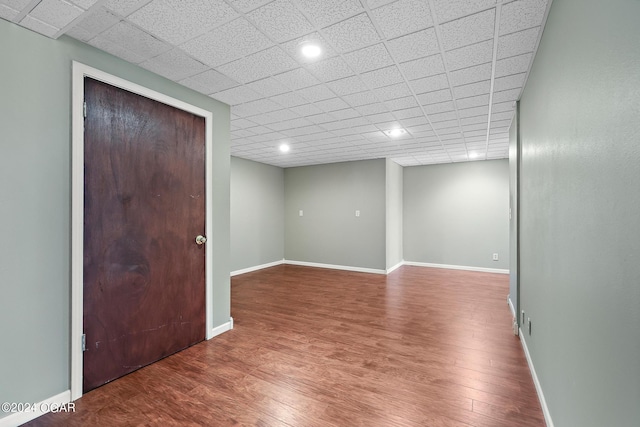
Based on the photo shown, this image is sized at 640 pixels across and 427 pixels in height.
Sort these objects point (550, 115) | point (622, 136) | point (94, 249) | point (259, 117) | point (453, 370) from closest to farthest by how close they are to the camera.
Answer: point (622, 136) → point (550, 115) → point (94, 249) → point (453, 370) → point (259, 117)

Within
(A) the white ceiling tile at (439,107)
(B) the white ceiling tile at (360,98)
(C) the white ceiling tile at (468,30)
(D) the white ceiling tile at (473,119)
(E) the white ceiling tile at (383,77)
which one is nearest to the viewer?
(C) the white ceiling tile at (468,30)

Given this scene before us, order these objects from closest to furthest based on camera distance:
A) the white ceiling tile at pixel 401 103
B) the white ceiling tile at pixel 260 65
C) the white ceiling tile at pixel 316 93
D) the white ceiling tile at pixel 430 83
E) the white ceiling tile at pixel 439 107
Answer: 1. the white ceiling tile at pixel 260 65
2. the white ceiling tile at pixel 430 83
3. the white ceiling tile at pixel 316 93
4. the white ceiling tile at pixel 401 103
5. the white ceiling tile at pixel 439 107

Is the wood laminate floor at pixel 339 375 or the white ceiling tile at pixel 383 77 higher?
the white ceiling tile at pixel 383 77

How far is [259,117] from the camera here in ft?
12.0

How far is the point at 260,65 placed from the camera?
2.39 m

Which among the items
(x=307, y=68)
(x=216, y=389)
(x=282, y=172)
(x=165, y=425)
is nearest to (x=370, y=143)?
(x=307, y=68)

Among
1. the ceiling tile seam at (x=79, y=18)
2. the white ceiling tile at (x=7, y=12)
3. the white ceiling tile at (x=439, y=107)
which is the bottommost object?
the white ceiling tile at (x=7, y=12)

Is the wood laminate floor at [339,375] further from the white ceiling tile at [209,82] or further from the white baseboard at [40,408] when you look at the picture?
the white ceiling tile at [209,82]

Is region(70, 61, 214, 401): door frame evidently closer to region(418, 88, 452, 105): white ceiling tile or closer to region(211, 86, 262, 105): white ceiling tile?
region(211, 86, 262, 105): white ceiling tile

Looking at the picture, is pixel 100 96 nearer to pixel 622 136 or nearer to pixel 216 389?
pixel 216 389

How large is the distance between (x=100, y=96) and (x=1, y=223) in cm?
105

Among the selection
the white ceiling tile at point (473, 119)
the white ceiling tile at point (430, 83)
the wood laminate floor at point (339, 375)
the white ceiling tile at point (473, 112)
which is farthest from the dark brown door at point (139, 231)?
the white ceiling tile at point (473, 119)

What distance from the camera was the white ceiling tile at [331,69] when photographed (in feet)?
7.66

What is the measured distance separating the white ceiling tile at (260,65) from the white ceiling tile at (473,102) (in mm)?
1853
